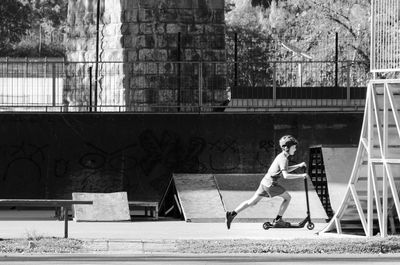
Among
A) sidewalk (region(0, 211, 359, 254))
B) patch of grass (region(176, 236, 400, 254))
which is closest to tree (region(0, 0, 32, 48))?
sidewalk (region(0, 211, 359, 254))

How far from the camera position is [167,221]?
960 inches

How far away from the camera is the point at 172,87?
98.5ft

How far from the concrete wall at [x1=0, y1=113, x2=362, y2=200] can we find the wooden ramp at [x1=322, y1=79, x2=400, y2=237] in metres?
7.45

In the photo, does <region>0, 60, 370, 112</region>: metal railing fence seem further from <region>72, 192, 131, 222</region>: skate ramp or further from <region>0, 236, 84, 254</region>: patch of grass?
<region>0, 236, 84, 254</region>: patch of grass

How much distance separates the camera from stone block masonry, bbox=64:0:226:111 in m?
29.7

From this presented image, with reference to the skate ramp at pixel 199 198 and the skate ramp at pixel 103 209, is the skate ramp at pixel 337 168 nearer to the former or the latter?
the skate ramp at pixel 199 198

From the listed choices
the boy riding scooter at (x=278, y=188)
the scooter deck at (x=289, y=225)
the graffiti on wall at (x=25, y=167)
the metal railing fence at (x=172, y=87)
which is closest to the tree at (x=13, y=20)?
the metal railing fence at (x=172, y=87)

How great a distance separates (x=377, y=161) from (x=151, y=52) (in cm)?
1250

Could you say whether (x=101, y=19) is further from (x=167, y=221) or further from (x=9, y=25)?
(x=9, y=25)

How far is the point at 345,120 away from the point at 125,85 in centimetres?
512

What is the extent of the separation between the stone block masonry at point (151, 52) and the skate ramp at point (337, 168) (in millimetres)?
4456

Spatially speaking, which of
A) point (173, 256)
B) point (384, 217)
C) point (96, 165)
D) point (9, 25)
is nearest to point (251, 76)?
point (96, 165)

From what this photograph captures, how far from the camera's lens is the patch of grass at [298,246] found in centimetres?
1720

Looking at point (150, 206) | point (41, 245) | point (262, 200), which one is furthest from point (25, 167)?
point (41, 245)
